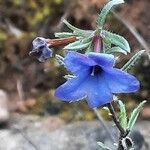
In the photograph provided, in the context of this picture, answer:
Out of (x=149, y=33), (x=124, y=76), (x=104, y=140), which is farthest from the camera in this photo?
(x=149, y=33)

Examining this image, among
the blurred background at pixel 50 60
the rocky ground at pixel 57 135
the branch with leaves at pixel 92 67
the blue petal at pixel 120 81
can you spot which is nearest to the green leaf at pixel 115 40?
the branch with leaves at pixel 92 67

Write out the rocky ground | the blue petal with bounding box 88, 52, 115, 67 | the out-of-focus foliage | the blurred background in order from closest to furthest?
1. the blue petal with bounding box 88, 52, 115, 67
2. the rocky ground
3. the blurred background
4. the out-of-focus foliage

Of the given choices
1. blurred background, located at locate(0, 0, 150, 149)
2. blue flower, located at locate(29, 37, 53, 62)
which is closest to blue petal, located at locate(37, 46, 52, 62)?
blue flower, located at locate(29, 37, 53, 62)

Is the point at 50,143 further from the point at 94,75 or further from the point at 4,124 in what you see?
the point at 94,75

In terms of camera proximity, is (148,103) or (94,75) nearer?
(94,75)

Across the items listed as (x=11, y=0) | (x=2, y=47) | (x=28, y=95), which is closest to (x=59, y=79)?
(x=28, y=95)

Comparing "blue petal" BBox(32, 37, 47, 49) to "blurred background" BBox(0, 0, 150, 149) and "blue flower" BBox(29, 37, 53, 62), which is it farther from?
"blurred background" BBox(0, 0, 150, 149)

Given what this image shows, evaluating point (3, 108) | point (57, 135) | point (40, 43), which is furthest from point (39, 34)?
point (40, 43)

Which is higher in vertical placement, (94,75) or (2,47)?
(94,75)
